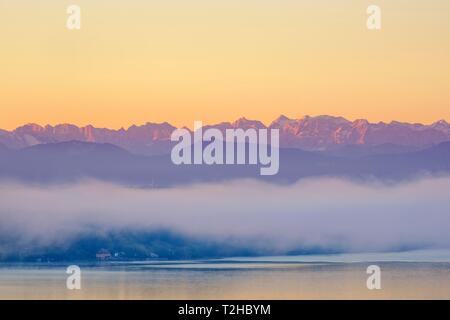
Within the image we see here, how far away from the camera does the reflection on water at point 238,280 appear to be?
25203mm

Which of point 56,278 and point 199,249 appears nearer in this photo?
point 56,278

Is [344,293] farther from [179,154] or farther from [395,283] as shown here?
[179,154]

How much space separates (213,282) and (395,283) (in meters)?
3.76

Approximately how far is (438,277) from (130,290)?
6.95m

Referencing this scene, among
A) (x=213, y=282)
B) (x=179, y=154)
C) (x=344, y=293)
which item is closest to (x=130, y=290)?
(x=213, y=282)

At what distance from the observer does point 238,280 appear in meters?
27.8

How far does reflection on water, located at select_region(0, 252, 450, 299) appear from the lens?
2520 cm

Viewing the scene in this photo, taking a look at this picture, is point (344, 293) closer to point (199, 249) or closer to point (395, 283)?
point (395, 283)

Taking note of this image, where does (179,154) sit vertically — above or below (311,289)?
above
